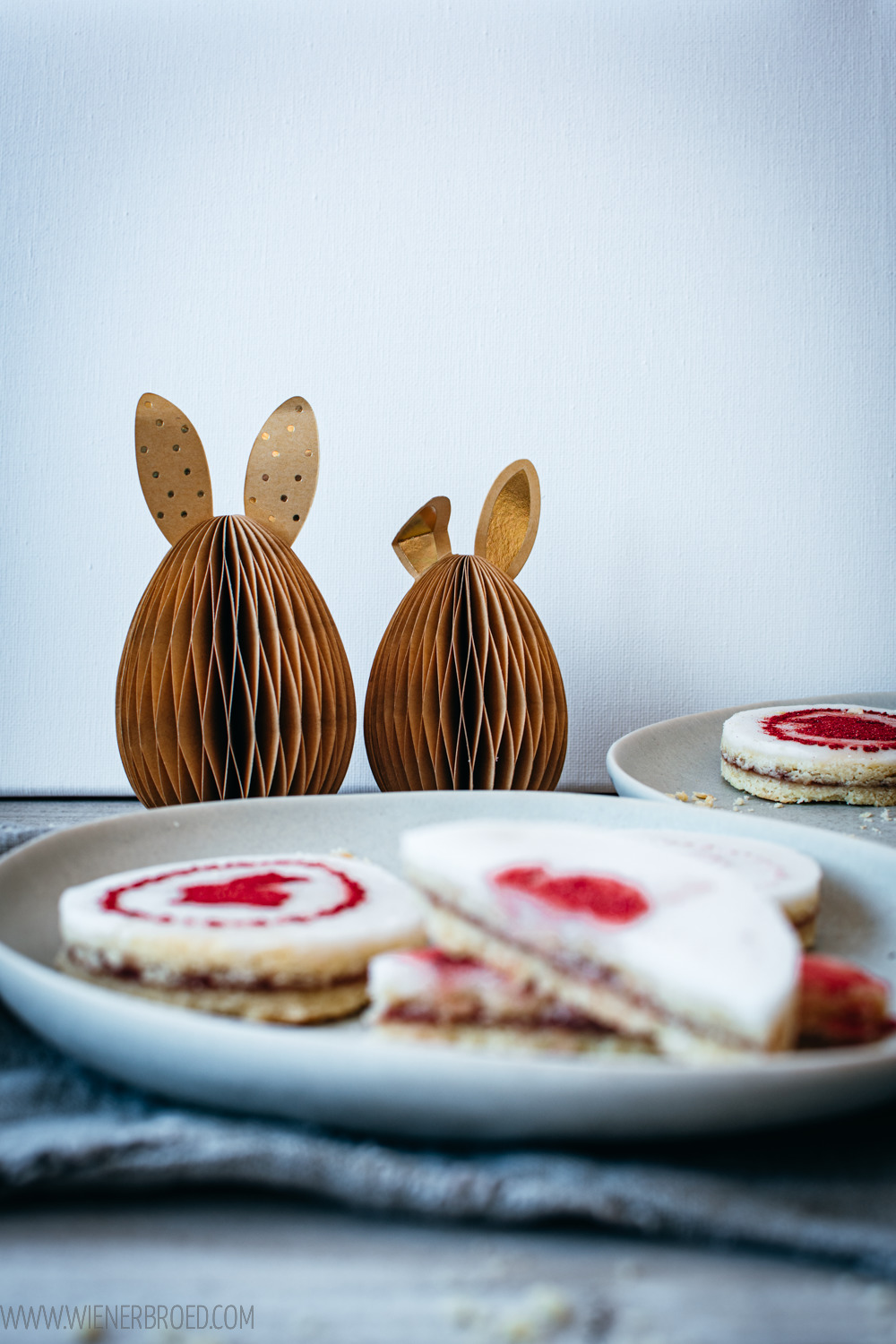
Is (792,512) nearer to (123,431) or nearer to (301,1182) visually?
(123,431)

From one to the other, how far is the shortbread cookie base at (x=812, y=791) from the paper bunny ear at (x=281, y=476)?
53cm

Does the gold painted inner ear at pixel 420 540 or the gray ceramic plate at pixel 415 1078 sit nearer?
the gray ceramic plate at pixel 415 1078

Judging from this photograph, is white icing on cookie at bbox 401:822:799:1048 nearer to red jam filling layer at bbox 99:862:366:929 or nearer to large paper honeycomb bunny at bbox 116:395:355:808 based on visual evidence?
red jam filling layer at bbox 99:862:366:929

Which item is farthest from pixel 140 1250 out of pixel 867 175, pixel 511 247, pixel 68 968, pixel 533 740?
pixel 867 175

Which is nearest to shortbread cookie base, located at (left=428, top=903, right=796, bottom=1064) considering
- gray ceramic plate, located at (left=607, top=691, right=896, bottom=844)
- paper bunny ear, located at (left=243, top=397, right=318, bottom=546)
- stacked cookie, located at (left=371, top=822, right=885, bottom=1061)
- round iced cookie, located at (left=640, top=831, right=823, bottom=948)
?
stacked cookie, located at (left=371, top=822, right=885, bottom=1061)

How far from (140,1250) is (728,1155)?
0.23 metres

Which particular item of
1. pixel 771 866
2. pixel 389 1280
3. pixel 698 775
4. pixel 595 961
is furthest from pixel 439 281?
pixel 389 1280

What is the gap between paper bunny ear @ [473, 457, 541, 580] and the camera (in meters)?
1.04

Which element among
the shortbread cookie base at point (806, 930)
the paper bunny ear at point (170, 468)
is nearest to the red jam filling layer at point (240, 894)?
the shortbread cookie base at point (806, 930)

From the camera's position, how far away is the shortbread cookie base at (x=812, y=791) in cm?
98

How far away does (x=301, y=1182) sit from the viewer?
1.19ft

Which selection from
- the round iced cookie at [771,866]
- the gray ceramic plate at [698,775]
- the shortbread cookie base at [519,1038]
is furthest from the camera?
the gray ceramic plate at [698,775]

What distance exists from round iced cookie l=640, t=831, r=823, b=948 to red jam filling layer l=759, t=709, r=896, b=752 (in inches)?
14.0

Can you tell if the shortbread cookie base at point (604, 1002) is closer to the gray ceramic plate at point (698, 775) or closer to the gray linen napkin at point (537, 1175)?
the gray linen napkin at point (537, 1175)
